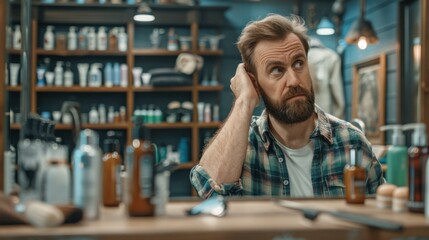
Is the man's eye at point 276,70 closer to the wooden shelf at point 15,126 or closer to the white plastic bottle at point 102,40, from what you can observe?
the wooden shelf at point 15,126

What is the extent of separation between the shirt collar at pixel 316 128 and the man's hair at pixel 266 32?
0.58 ft

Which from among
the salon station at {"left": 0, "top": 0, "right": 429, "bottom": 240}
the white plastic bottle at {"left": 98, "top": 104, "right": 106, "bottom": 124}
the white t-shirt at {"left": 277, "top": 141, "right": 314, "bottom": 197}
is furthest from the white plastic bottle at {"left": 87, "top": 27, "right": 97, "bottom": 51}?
the white t-shirt at {"left": 277, "top": 141, "right": 314, "bottom": 197}

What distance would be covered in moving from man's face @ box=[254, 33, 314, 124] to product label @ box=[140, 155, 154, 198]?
33.9 inches

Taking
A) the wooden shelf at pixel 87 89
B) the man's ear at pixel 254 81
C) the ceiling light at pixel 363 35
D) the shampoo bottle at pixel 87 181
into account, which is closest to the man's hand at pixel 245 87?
the man's ear at pixel 254 81

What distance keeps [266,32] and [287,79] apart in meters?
0.20

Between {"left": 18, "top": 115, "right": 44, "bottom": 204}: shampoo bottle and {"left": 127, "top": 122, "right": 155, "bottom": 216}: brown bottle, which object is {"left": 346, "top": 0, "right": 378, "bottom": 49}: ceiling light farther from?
{"left": 18, "top": 115, "right": 44, "bottom": 204}: shampoo bottle

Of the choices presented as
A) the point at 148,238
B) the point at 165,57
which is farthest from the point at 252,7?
the point at 148,238

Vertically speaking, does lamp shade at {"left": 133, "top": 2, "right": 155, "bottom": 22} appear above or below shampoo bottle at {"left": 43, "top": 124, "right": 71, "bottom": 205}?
above

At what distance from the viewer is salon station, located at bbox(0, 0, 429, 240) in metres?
1.40

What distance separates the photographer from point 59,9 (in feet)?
20.0

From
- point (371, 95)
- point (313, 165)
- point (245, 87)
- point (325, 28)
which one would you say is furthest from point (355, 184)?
point (325, 28)

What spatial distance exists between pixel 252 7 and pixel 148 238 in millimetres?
5406

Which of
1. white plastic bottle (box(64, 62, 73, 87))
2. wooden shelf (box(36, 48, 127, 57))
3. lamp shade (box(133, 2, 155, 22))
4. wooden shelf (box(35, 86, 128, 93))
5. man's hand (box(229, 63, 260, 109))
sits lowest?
man's hand (box(229, 63, 260, 109))

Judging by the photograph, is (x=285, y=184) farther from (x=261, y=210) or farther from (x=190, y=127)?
(x=190, y=127)
